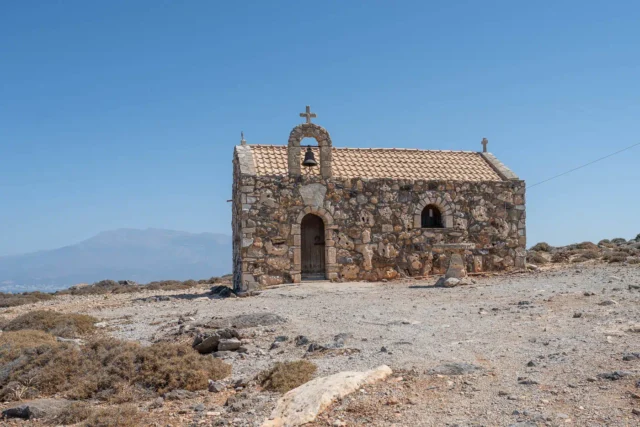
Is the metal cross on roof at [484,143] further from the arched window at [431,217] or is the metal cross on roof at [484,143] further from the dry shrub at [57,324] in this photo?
the dry shrub at [57,324]

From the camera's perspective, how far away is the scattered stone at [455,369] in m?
6.30

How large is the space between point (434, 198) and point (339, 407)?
1430cm

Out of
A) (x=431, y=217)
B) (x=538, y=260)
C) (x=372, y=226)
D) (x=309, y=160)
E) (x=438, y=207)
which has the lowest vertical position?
(x=538, y=260)

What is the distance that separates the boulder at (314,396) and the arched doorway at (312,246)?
12189 millimetres

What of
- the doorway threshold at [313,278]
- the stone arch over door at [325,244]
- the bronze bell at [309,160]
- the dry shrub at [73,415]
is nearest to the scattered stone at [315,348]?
the dry shrub at [73,415]

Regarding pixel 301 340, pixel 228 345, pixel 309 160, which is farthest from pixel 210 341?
pixel 309 160

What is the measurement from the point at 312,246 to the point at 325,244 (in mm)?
580

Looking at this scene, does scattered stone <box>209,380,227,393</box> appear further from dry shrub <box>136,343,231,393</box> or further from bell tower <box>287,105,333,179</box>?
bell tower <box>287,105,333,179</box>

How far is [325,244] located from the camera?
18.2 meters

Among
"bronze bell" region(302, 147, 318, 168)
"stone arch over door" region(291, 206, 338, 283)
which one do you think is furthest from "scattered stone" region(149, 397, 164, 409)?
"bronze bell" region(302, 147, 318, 168)

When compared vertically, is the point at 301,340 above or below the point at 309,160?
below

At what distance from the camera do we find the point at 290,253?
17.7 m

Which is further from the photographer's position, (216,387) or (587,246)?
(587,246)

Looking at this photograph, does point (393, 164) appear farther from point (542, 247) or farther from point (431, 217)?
point (542, 247)
